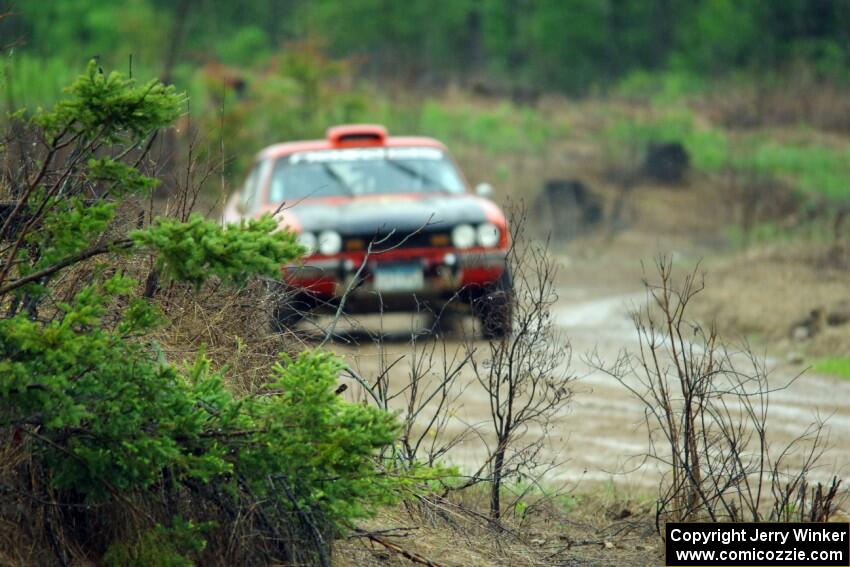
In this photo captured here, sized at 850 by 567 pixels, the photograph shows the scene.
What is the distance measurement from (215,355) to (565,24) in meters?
45.6

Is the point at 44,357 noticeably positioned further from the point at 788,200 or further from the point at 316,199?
the point at 788,200

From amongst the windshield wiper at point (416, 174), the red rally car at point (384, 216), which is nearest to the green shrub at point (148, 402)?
the red rally car at point (384, 216)

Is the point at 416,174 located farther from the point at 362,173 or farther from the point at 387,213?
the point at 387,213

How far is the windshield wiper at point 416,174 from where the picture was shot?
11.9 meters

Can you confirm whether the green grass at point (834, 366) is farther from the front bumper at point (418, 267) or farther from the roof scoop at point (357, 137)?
the roof scoop at point (357, 137)

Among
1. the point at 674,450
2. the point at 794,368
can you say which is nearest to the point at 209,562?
the point at 674,450

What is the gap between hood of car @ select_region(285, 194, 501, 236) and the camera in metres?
10.8

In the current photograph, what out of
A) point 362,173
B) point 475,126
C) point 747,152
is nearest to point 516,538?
point 362,173

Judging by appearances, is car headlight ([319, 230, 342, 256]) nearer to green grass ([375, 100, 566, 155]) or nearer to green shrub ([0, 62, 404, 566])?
green shrub ([0, 62, 404, 566])

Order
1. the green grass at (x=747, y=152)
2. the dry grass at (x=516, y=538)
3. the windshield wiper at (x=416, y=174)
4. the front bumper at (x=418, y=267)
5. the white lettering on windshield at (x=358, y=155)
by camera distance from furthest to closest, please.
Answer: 1. the green grass at (x=747, y=152)
2. the white lettering on windshield at (x=358, y=155)
3. the windshield wiper at (x=416, y=174)
4. the front bumper at (x=418, y=267)
5. the dry grass at (x=516, y=538)

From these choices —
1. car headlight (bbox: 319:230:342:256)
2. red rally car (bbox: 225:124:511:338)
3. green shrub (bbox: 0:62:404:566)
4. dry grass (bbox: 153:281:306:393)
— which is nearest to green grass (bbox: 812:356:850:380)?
red rally car (bbox: 225:124:511:338)

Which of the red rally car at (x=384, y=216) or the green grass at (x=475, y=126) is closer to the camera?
the red rally car at (x=384, y=216)

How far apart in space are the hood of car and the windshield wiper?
1.09 feet

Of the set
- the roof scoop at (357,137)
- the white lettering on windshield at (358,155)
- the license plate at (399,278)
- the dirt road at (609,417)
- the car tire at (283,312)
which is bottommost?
the dirt road at (609,417)
